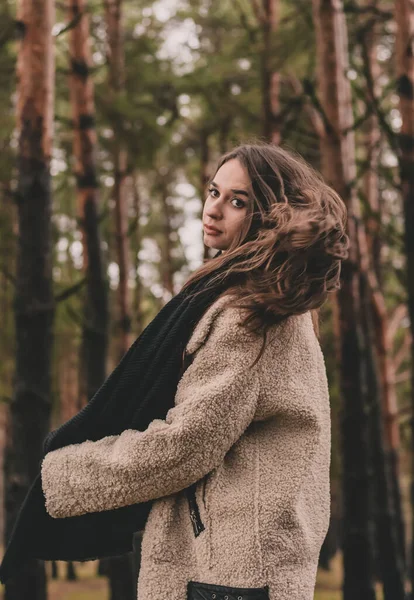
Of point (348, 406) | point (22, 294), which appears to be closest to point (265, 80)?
point (348, 406)

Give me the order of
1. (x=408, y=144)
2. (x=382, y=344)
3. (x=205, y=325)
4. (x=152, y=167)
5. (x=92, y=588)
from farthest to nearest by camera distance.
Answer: (x=92, y=588) → (x=382, y=344) → (x=152, y=167) → (x=408, y=144) → (x=205, y=325)

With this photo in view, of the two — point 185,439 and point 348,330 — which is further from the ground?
point 348,330

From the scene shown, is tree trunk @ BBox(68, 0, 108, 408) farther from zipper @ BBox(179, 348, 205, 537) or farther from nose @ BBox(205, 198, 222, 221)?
zipper @ BBox(179, 348, 205, 537)

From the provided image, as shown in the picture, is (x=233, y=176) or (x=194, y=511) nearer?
(x=194, y=511)

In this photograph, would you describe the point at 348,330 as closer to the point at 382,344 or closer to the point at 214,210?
the point at 214,210

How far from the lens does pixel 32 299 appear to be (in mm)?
5008

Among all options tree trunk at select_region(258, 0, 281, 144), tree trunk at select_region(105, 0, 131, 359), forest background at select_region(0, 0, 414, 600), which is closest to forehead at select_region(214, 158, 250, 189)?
Result: forest background at select_region(0, 0, 414, 600)

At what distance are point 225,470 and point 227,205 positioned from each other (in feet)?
2.48

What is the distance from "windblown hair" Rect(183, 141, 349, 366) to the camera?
2.12 meters

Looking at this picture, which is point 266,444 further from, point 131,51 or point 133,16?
point 133,16

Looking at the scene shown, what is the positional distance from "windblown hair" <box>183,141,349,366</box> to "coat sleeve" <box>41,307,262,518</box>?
0.10 m

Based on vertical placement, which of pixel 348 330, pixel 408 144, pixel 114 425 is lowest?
pixel 114 425

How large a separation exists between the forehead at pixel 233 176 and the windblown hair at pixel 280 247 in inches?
0.7

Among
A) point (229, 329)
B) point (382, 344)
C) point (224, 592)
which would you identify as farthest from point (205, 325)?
point (382, 344)
